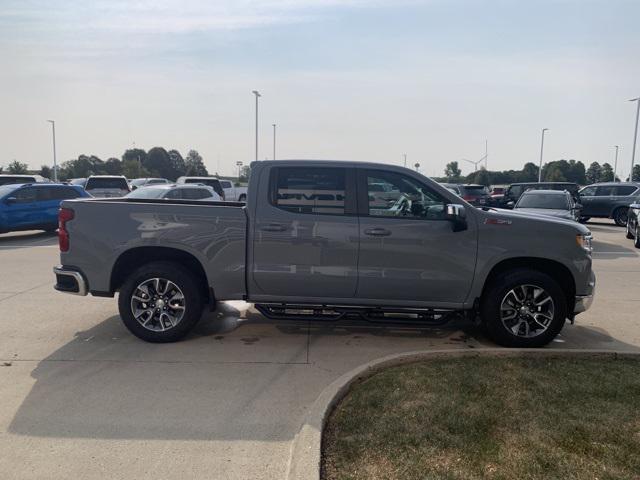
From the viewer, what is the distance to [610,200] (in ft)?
71.0

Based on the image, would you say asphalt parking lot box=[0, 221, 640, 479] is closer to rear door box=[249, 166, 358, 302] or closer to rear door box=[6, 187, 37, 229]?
rear door box=[249, 166, 358, 302]

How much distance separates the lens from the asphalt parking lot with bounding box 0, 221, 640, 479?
3.47 m

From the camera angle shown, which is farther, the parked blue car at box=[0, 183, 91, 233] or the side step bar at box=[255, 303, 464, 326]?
the parked blue car at box=[0, 183, 91, 233]

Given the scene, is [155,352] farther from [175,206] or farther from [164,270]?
[175,206]

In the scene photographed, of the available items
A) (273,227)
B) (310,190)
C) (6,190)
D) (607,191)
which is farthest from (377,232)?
(607,191)

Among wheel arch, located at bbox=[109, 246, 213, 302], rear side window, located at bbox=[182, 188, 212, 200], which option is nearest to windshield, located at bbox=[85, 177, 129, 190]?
rear side window, located at bbox=[182, 188, 212, 200]

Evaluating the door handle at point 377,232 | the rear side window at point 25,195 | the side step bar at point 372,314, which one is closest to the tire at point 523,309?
the side step bar at point 372,314

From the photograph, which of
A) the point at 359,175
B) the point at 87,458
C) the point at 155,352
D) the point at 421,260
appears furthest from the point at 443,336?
the point at 87,458

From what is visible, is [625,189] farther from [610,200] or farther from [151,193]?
[151,193]

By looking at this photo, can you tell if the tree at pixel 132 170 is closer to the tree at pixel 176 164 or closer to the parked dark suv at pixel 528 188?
the tree at pixel 176 164

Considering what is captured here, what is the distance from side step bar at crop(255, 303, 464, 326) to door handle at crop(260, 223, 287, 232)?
829mm

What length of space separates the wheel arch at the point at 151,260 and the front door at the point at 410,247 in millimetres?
1766

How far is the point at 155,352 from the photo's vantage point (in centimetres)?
552

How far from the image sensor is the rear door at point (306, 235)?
5.50 m
